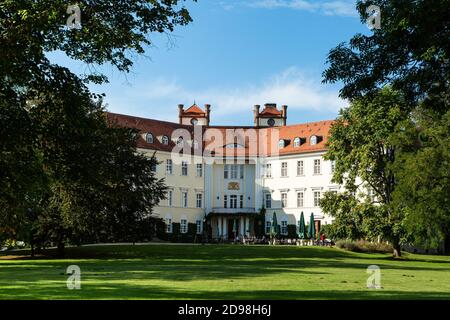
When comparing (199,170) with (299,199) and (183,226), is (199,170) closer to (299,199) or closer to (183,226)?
(183,226)

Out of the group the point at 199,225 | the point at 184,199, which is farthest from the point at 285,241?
the point at 184,199

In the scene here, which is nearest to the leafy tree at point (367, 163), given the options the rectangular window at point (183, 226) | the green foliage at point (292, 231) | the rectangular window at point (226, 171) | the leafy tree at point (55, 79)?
the green foliage at point (292, 231)

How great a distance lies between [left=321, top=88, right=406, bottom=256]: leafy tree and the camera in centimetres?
4981

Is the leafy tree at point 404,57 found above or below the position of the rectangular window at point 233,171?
below

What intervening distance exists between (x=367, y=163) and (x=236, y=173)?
30069mm

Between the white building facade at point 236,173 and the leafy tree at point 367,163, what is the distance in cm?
2003

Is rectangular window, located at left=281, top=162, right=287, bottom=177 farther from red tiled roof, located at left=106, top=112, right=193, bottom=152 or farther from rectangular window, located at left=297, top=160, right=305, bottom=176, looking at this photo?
red tiled roof, located at left=106, top=112, right=193, bottom=152

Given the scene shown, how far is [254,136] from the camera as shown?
268 ft

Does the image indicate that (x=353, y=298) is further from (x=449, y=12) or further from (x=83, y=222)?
(x=83, y=222)

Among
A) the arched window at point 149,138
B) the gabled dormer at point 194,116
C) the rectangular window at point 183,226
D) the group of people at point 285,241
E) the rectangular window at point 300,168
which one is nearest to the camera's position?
the group of people at point 285,241

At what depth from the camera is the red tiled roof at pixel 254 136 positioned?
246 ft

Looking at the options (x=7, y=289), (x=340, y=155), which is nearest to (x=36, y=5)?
(x=7, y=289)

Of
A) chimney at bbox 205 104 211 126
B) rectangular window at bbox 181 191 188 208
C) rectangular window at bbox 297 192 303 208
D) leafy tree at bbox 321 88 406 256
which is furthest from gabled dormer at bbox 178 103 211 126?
leafy tree at bbox 321 88 406 256

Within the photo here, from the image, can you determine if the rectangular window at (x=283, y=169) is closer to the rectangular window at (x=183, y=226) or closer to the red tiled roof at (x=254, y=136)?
the red tiled roof at (x=254, y=136)
